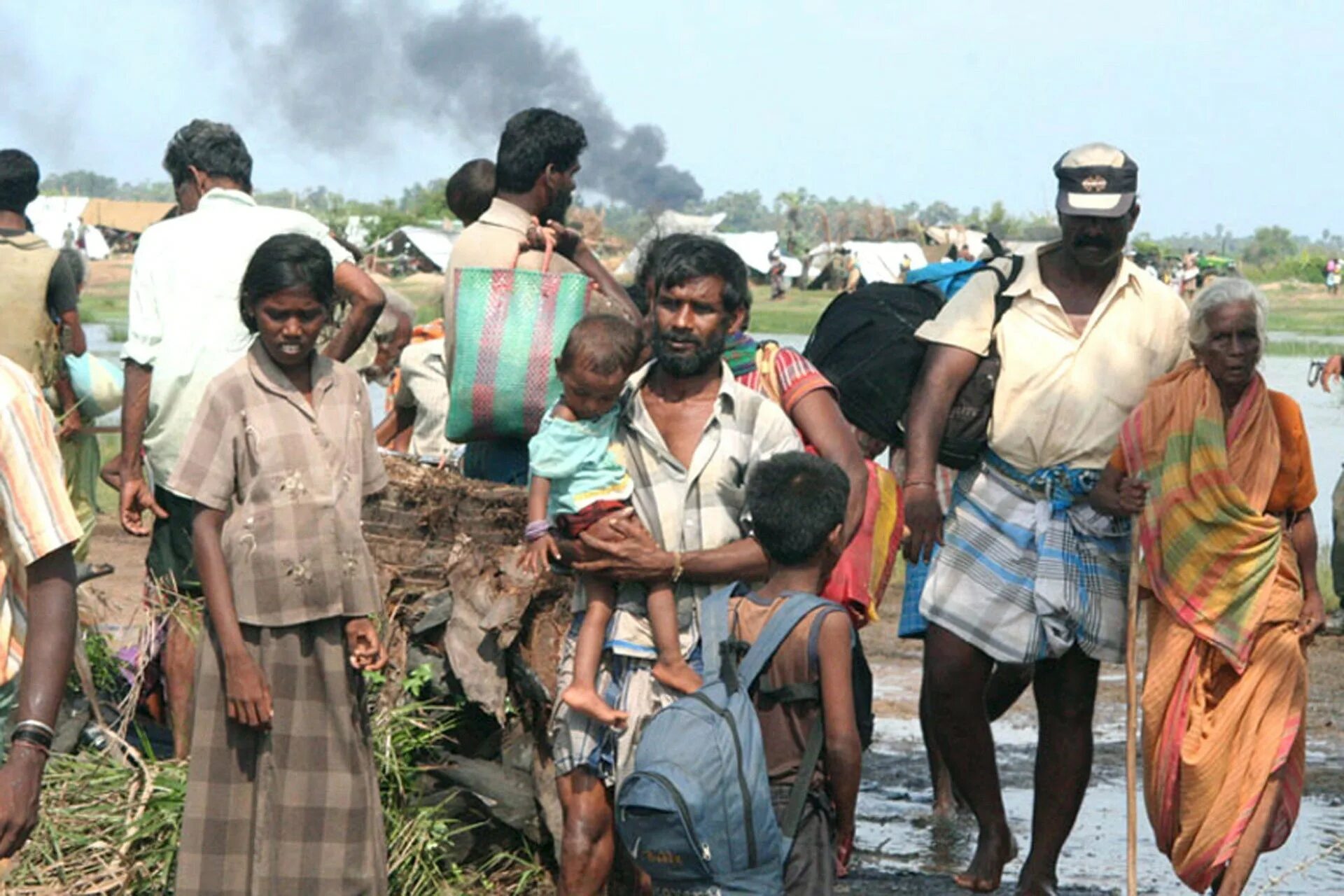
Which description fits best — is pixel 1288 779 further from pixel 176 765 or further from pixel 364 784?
pixel 176 765

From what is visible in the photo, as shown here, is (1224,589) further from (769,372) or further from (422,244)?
(422,244)

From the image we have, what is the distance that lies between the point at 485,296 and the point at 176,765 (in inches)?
58.1

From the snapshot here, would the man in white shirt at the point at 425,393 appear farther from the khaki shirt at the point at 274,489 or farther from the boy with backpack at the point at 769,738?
the boy with backpack at the point at 769,738

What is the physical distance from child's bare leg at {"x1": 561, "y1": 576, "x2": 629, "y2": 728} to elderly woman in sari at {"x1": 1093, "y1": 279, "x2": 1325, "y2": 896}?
1581 mm

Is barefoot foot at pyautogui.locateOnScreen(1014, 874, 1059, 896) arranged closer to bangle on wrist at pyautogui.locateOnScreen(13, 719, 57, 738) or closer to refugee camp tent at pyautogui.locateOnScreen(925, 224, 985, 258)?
bangle on wrist at pyautogui.locateOnScreen(13, 719, 57, 738)

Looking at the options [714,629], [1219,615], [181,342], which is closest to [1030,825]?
[1219,615]

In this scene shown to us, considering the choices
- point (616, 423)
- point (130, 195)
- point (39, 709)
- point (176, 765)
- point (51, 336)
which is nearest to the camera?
point (39, 709)

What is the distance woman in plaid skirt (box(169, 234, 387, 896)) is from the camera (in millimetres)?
4707

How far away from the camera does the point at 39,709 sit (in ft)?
10.9

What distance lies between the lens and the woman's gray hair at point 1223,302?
5441 mm

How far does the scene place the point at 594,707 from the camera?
15.6ft

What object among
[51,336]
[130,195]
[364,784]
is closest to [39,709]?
[364,784]

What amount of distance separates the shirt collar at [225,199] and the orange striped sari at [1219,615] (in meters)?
2.64

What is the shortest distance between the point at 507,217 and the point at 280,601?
1.51 meters
